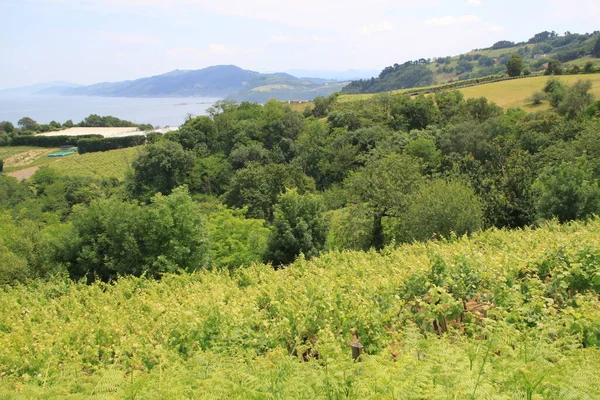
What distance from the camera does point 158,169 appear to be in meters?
47.2

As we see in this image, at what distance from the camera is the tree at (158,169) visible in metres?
46.4

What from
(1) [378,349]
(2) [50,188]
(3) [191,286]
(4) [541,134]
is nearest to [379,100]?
(4) [541,134]

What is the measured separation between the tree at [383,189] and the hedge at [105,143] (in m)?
69.4

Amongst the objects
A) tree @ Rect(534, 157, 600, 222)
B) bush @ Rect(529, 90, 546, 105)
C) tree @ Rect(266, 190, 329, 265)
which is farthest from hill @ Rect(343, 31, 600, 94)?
tree @ Rect(266, 190, 329, 265)

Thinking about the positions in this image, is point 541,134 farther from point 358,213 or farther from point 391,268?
point 391,268

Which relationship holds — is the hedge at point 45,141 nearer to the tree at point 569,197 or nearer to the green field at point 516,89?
the green field at point 516,89

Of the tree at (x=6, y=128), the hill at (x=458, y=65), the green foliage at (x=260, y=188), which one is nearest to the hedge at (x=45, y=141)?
the tree at (x=6, y=128)

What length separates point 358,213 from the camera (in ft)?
71.3

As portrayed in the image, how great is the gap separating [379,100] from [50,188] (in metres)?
50.5

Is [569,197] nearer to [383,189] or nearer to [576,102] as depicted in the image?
[383,189]

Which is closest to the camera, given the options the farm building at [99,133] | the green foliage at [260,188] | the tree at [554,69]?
the green foliage at [260,188]

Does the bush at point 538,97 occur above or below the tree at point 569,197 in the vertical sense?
above

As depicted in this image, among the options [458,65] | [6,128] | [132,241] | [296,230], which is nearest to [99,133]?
[6,128]

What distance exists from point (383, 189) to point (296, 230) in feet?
19.8
